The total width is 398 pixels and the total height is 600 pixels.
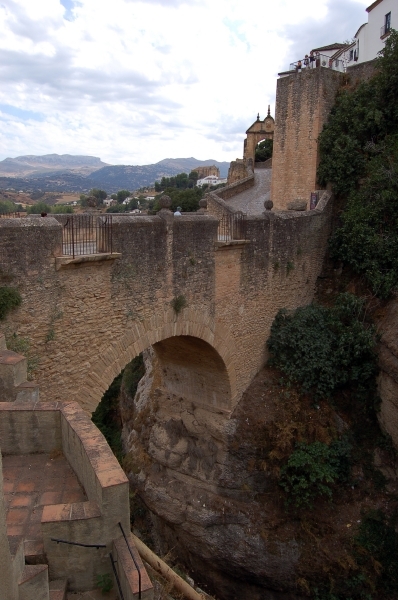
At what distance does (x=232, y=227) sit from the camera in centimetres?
1079

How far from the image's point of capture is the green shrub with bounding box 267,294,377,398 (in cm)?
1163

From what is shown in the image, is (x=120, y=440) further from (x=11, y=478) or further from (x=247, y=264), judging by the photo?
(x=11, y=478)

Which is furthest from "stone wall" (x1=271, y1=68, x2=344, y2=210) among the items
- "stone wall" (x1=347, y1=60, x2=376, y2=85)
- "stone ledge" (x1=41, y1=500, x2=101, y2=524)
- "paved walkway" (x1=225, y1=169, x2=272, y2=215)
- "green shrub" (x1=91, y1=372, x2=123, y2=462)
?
"stone ledge" (x1=41, y1=500, x2=101, y2=524)

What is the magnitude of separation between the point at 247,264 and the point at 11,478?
25.9 ft

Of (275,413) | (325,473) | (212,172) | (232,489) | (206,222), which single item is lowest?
(232,489)

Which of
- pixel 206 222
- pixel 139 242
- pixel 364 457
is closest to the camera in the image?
pixel 139 242

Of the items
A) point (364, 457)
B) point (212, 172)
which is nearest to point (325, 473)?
point (364, 457)

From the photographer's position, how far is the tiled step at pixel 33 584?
2.96 metres

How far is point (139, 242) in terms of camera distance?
27.8 feet

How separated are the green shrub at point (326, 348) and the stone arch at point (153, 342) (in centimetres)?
157

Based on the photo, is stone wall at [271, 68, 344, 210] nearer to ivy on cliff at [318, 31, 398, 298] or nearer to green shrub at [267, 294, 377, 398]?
ivy on cliff at [318, 31, 398, 298]

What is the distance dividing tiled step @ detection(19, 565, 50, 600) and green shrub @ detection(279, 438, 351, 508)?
841cm

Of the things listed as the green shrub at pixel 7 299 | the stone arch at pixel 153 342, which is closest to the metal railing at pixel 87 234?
the green shrub at pixel 7 299

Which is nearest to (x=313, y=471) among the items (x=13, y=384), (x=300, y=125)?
(x=13, y=384)
